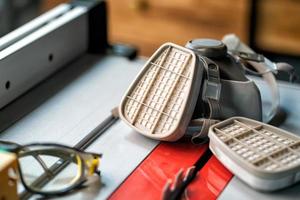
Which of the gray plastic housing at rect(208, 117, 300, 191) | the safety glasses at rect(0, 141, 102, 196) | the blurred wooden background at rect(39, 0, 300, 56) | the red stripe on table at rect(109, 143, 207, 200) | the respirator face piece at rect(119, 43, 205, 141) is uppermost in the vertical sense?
the respirator face piece at rect(119, 43, 205, 141)

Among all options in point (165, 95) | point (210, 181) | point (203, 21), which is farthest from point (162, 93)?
point (203, 21)

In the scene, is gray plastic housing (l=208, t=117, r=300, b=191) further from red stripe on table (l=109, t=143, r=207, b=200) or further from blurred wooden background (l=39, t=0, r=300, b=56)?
blurred wooden background (l=39, t=0, r=300, b=56)

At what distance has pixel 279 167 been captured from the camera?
0.74 m

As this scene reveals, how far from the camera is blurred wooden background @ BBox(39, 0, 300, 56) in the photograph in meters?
2.12

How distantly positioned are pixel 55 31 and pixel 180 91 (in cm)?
31

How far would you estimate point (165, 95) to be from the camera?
839 mm

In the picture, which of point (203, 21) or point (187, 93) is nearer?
point (187, 93)

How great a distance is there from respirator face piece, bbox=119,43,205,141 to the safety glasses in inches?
4.0

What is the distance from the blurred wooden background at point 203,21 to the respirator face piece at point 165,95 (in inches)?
47.2

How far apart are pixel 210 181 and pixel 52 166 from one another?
0.20 metres

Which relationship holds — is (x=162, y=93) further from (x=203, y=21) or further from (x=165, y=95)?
(x=203, y=21)

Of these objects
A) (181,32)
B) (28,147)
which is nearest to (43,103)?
(28,147)

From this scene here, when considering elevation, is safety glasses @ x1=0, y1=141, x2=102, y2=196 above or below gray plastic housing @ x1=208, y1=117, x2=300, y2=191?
below

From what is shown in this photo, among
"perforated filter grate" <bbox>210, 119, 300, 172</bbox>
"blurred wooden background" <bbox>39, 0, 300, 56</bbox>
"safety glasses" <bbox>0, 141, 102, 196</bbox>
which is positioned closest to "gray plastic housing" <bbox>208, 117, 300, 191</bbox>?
"perforated filter grate" <bbox>210, 119, 300, 172</bbox>
